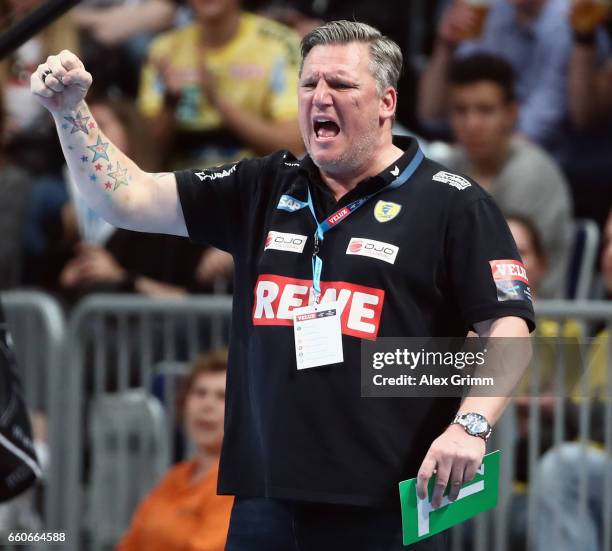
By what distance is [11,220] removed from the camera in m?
7.02

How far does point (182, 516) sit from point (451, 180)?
218 centimetres

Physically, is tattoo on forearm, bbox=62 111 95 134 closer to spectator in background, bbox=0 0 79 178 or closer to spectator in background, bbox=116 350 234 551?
spectator in background, bbox=116 350 234 551

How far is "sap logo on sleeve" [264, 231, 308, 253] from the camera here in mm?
3236

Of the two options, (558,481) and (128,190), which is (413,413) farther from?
(558,481)

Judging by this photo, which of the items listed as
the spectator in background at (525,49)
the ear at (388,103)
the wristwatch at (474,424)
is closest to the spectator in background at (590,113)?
the spectator in background at (525,49)

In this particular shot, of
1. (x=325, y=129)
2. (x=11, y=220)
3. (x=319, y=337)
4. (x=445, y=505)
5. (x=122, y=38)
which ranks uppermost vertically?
(x=122, y=38)

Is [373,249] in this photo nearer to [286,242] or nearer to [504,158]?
[286,242]

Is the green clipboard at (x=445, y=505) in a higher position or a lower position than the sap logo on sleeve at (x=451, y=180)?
lower

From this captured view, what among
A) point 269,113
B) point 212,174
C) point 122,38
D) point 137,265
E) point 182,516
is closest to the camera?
point 212,174


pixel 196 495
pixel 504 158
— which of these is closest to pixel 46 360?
pixel 196 495

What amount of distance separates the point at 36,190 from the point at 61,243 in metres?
0.36

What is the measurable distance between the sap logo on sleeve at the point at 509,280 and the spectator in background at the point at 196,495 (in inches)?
76.9

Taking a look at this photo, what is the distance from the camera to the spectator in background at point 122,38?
8031mm

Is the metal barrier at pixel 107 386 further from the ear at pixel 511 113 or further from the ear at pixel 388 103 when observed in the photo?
the ear at pixel 388 103
